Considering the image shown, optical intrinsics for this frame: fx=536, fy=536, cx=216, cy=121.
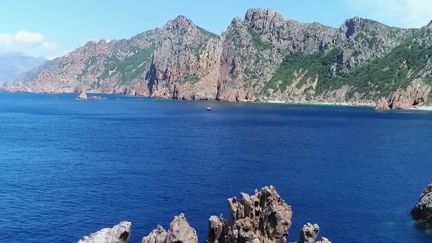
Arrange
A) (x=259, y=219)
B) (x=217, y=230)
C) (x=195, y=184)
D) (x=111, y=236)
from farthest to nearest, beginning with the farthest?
(x=195, y=184)
(x=259, y=219)
(x=217, y=230)
(x=111, y=236)

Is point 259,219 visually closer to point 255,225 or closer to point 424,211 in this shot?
point 255,225

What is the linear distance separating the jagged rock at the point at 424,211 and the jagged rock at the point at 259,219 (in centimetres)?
3623

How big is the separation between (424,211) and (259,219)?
4001 centimetres

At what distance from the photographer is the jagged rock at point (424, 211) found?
94.4 metres

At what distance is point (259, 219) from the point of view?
2810 inches

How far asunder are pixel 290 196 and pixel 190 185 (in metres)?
23.8

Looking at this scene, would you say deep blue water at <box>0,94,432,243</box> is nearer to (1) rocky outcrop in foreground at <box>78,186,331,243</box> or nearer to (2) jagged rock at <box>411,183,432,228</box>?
(2) jagged rock at <box>411,183,432,228</box>

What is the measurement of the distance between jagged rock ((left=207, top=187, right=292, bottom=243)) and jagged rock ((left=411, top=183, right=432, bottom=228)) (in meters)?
36.2

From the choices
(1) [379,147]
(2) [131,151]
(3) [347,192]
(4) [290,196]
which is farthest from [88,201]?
(1) [379,147]

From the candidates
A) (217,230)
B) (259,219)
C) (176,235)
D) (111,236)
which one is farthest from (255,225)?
(111,236)

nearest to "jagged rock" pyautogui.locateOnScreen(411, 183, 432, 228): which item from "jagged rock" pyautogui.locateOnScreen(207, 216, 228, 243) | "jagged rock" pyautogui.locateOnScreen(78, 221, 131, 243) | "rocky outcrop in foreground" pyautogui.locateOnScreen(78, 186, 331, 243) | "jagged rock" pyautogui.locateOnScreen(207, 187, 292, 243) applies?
"rocky outcrop in foreground" pyautogui.locateOnScreen(78, 186, 331, 243)

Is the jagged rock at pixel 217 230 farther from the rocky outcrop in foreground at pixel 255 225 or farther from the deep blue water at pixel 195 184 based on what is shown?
the deep blue water at pixel 195 184

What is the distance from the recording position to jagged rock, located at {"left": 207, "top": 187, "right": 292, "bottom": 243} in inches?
2756

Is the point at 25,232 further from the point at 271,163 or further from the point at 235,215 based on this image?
the point at 271,163
